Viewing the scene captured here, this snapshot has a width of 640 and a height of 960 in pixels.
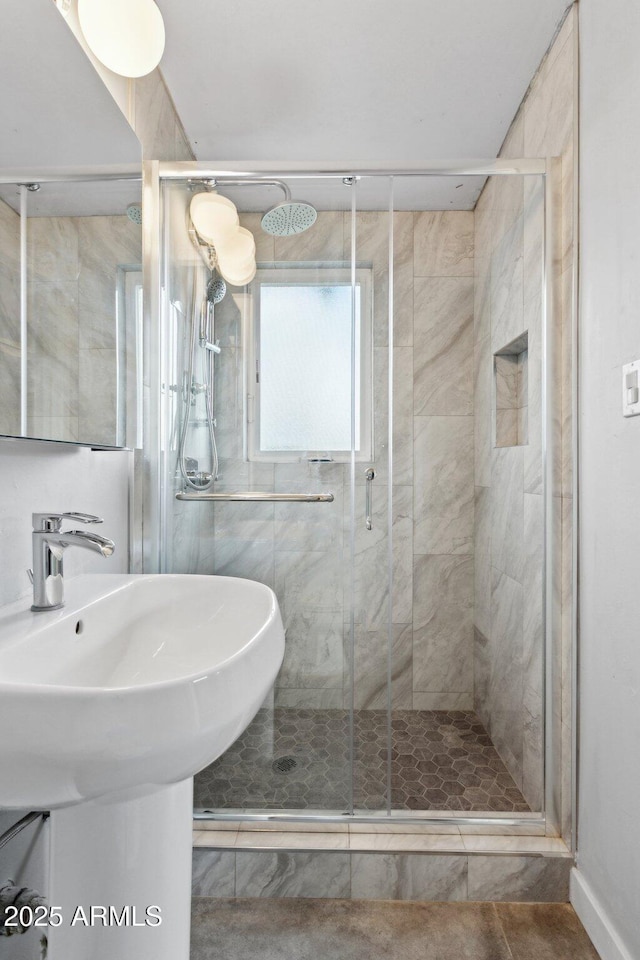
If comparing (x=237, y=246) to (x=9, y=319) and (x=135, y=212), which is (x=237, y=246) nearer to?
(x=135, y=212)

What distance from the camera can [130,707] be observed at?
1.63 feet

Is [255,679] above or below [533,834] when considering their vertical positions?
above

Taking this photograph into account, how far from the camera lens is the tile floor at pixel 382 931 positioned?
3.81ft

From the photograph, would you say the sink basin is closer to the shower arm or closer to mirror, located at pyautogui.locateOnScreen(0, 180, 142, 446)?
mirror, located at pyautogui.locateOnScreen(0, 180, 142, 446)


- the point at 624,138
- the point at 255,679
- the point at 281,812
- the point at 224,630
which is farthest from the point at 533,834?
the point at 624,138

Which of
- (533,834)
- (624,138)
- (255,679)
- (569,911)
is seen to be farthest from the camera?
(533,834)

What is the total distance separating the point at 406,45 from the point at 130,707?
6.08 feet

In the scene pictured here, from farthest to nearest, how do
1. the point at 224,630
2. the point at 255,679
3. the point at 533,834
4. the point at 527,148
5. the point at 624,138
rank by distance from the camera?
the point at 527,148 < the point at 533,834 < the point at 624,138 < the point at 224,630 < the point at 255,679

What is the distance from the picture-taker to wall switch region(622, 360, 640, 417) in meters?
1.03

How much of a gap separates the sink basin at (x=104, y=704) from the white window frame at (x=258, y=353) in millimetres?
619

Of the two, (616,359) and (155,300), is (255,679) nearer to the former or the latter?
(616,359)

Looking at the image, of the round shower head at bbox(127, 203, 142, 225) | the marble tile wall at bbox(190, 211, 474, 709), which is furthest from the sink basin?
the round shower head at bbox(127, 203, 142, 225)

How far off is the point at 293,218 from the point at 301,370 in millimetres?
437

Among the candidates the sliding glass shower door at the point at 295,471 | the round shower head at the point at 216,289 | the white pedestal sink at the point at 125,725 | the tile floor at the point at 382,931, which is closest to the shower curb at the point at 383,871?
the tile floor at the point at 382,931
